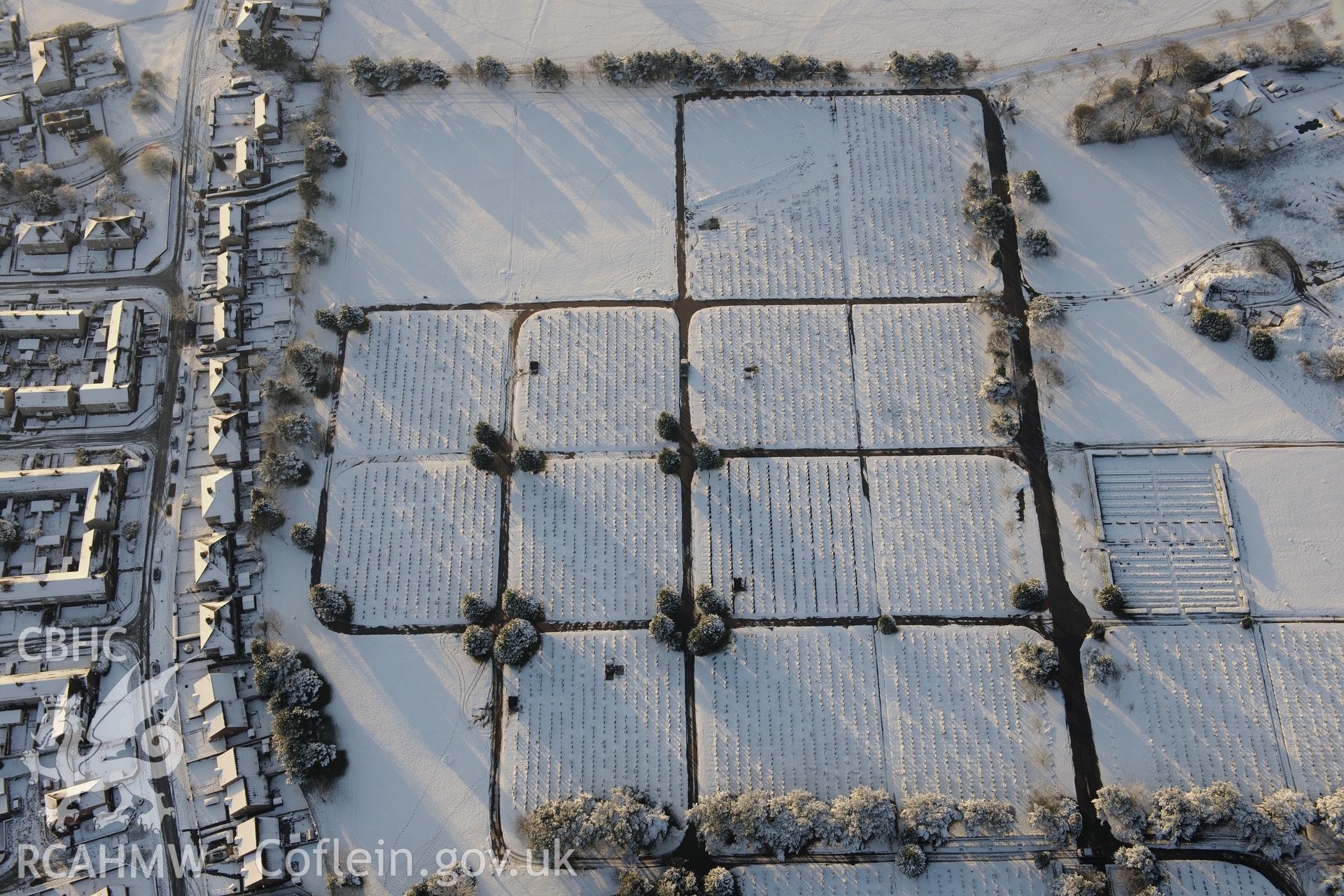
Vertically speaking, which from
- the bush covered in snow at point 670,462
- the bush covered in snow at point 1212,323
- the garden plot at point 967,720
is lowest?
the garden plot at point 967,720

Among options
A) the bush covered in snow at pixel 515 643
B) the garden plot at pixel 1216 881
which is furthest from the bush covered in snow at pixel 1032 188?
the bush covered in snow at pixel 515 643

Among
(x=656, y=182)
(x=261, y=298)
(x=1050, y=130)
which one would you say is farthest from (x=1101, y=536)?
(x=261, y=298)

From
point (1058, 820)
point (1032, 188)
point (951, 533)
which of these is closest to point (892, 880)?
point (1058, 820)

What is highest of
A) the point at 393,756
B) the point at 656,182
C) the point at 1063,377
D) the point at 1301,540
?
the point at 656,182

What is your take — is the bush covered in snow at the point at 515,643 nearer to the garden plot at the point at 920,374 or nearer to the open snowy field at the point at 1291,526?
the garden plot at the point at 920,374

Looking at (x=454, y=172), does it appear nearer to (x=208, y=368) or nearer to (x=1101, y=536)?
(x=208, y=368)

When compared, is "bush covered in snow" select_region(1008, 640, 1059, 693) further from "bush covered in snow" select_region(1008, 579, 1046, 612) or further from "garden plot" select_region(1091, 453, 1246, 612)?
"garden plot" select_region(1091, 453, 1246, 612)

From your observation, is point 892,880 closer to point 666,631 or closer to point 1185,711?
point 666,631
